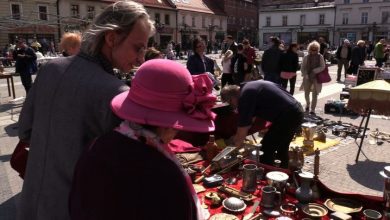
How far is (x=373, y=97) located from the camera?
15.1 feet

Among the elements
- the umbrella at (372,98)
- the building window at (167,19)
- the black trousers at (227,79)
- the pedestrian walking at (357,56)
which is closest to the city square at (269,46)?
the building window at (167,19)

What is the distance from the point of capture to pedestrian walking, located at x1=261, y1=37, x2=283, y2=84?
828 cm

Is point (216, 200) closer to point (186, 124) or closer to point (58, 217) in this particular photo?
point (58, 217)

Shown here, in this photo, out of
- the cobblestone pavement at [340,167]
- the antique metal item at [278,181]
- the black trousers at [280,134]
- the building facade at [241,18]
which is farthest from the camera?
the building facade at [241,18]

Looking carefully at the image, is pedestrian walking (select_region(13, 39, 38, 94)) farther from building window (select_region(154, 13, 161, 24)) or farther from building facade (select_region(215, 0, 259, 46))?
building facade (select_region(215, 0, 259, 46))

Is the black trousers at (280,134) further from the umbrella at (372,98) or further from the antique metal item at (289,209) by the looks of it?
the umbrella at (372,98)

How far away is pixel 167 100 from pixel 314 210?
65.1 inches

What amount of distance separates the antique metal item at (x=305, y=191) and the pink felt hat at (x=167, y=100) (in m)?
1.52

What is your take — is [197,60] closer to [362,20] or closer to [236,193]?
[236,193]

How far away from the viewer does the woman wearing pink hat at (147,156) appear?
895mm

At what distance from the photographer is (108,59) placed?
136cm

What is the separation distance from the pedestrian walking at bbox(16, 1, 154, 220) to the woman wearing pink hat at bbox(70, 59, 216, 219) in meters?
0.22

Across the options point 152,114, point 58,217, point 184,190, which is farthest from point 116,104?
point 58,217

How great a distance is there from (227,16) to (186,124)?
52863 millimetres
